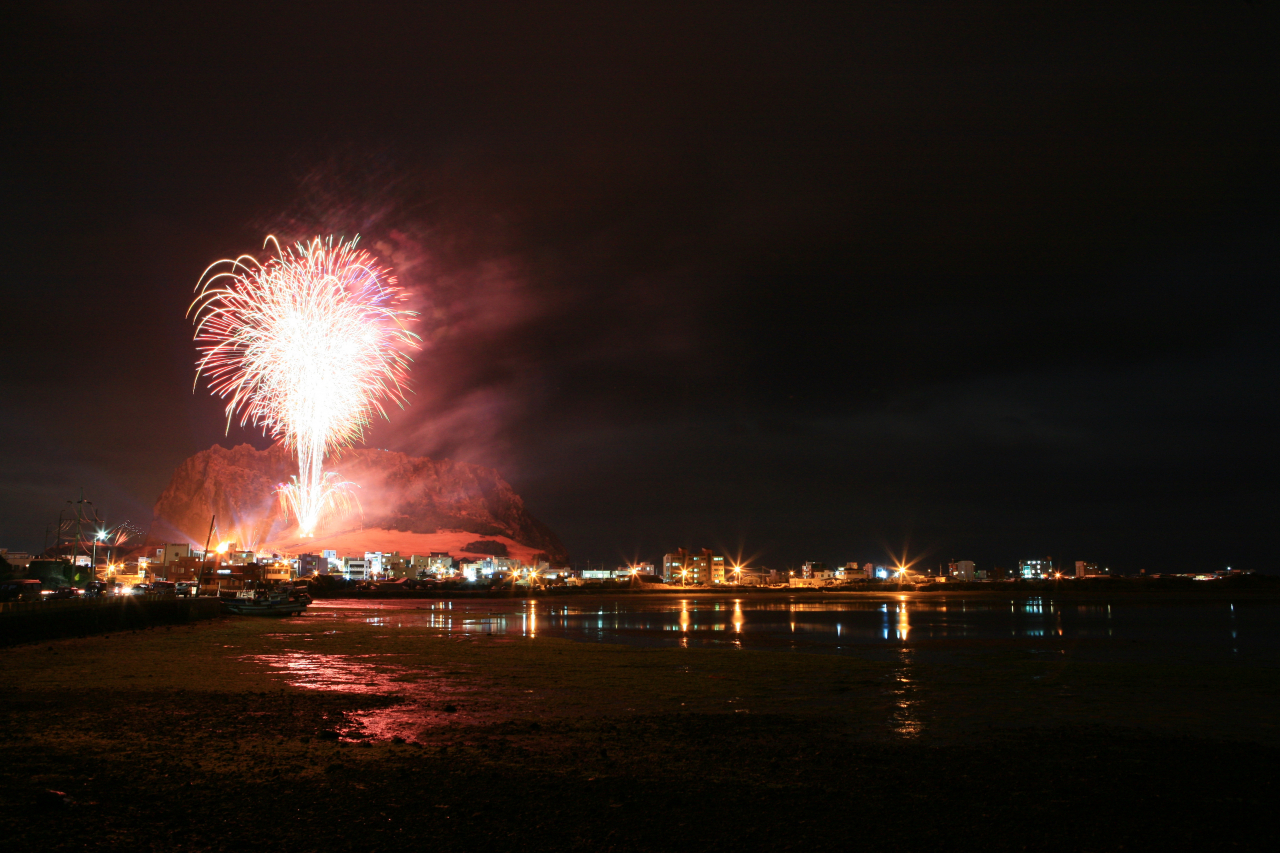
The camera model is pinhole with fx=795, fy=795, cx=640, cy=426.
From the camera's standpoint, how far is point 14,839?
658 centimetres

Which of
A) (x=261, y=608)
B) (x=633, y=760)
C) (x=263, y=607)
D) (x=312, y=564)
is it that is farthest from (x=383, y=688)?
(x=312, y=564)

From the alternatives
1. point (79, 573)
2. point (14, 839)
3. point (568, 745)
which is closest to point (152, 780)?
point (14, 839)

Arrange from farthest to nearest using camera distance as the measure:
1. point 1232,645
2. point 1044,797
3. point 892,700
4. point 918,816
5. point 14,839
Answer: point 1232,645, point 892,700, point 1044,797, point 918,816, point 14,839

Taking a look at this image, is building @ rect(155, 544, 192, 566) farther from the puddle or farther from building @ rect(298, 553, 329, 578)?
the puddle

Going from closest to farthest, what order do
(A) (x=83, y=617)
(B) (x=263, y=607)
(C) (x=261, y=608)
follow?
1. (A) (x=83, y=617)
2. (C) (x=261, y=608)
3. (B) (x=263, y=607)

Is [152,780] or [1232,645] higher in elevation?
[152,780]

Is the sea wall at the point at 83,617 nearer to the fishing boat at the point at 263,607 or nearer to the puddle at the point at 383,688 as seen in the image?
the fishing boat at the point at 263,607

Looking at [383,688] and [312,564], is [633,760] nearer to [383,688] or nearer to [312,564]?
[383,688]

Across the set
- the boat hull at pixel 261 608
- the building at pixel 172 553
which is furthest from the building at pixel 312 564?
the boat hull at pixel 261 608

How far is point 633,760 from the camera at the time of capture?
1012 centimetres

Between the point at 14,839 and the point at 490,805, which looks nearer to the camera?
the point at 14,839

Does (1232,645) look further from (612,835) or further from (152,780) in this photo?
(152,780)

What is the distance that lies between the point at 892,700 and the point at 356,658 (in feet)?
54.0

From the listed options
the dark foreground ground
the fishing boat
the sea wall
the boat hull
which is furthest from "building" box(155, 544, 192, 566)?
the dark foreground ground
